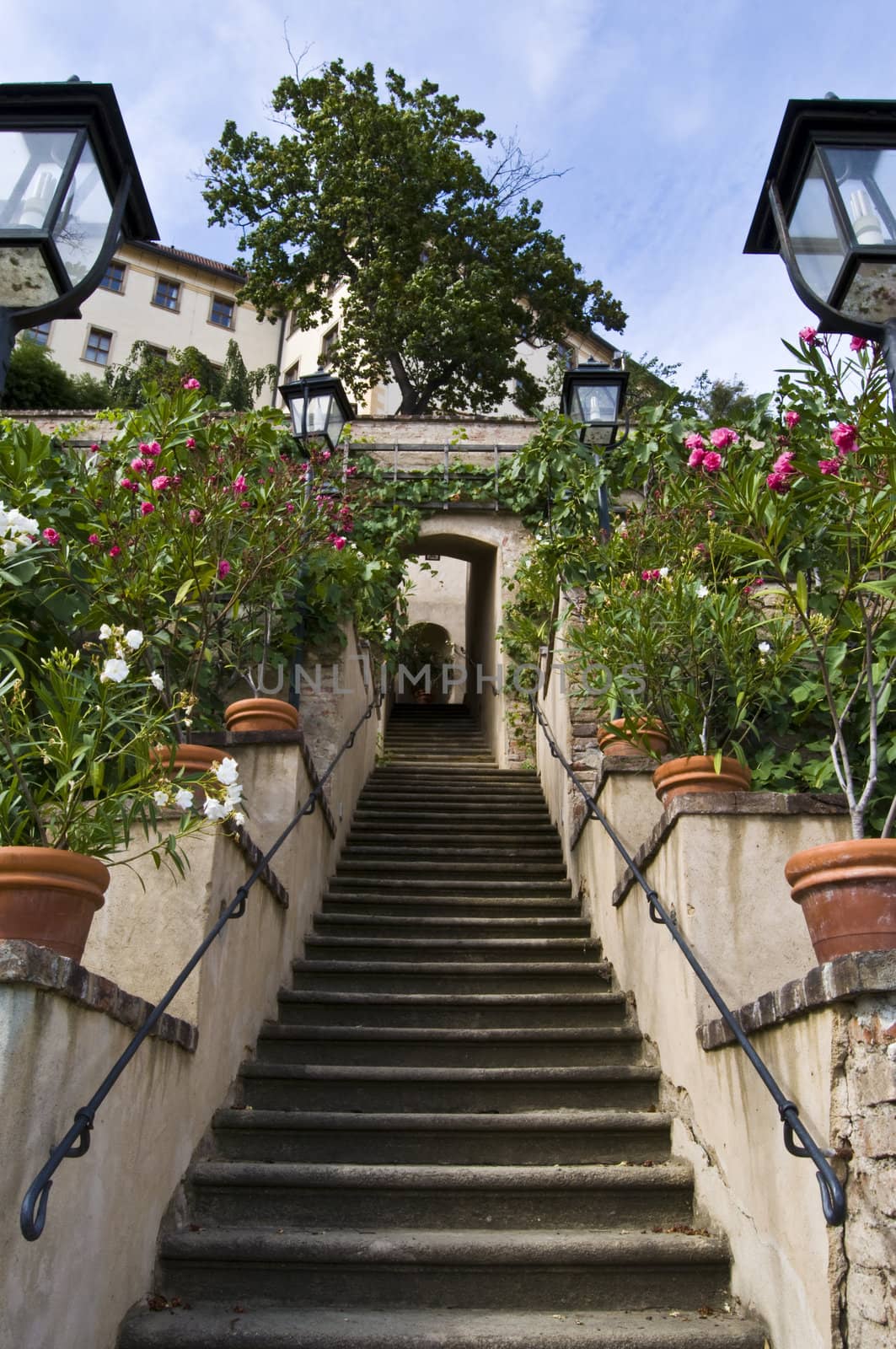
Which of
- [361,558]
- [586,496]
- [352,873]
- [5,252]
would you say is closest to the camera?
[5,252]

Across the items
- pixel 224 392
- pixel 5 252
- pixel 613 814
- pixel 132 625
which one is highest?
pixel 224 392

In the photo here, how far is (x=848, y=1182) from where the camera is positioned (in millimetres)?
2355

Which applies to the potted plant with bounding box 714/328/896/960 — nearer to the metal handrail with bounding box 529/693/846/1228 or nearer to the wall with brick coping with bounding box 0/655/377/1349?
the metal handrail with bounding box 529/693/846/1228

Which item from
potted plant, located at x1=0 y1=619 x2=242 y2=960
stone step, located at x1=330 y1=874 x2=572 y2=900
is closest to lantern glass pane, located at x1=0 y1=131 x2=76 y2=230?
potted plant, located at x1=0 y1=619 x2=242 y2=960

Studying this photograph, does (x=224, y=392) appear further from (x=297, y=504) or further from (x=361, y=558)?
(x=297, y=504)

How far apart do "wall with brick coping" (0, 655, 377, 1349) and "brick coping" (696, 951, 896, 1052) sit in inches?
65.7

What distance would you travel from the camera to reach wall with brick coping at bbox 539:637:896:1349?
2316 millimetres

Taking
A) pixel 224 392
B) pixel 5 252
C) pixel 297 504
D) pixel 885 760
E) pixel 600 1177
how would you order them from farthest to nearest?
pixel 224 392, pixel 297 504, pixel 885 760, pixel 600 1177, pixel 5 252

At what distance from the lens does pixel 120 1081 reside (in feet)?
8.85

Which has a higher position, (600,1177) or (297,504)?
(297,504)

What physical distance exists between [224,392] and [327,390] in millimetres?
17355

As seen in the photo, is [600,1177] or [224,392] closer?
[600,1177]

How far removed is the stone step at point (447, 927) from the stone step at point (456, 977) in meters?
0.41

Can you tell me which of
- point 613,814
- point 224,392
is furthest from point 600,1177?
point 224,392
